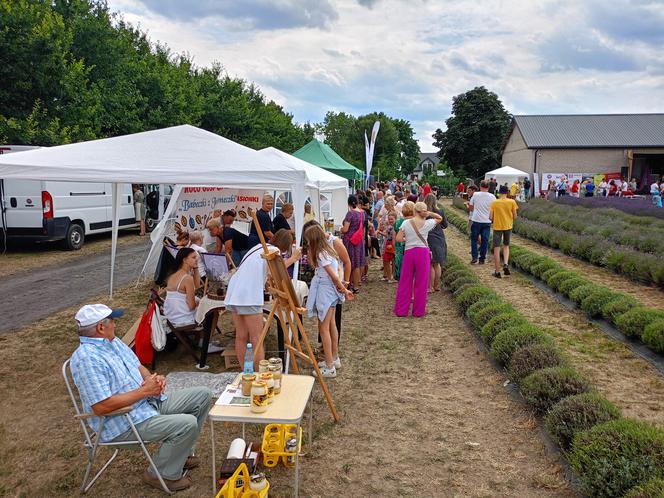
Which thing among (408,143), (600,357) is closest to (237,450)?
(600,357)

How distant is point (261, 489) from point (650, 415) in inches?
138

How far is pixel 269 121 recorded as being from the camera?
33.1 m

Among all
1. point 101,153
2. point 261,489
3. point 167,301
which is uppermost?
point 101,153

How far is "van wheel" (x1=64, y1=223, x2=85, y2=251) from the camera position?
1342 centimetres

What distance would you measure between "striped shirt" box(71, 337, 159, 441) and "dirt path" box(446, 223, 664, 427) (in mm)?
4112

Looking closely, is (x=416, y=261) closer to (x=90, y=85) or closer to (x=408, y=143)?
(x=90, y=85)

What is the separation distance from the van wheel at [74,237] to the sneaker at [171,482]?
11.5 meters

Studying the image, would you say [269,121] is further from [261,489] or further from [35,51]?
[261,489]

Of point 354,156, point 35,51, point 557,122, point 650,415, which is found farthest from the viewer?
point 354,156

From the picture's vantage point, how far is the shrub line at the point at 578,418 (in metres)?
3.14

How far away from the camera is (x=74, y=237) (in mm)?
13695

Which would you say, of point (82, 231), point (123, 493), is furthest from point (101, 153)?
point (82, 231)

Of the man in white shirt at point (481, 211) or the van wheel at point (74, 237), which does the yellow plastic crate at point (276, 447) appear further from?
the van wheel at point (74, 237)

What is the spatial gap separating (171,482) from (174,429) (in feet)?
1.43
